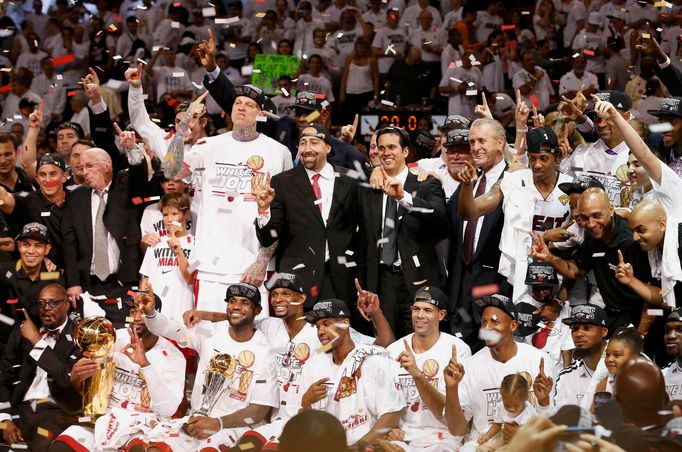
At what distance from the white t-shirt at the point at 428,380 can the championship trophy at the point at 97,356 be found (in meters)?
1.77

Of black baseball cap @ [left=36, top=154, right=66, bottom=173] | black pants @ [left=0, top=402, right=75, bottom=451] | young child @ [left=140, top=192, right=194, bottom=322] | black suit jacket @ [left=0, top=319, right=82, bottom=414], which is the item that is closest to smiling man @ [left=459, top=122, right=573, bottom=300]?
young child @ [left=140, top=192, right=194, bottom=322]

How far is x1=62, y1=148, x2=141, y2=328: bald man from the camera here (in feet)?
26.7

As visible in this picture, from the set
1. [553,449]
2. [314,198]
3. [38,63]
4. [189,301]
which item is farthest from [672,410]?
[38,63]

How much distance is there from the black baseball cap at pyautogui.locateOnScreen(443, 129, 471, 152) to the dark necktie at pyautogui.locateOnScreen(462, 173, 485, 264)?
0.27 m

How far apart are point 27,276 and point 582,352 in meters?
3.82

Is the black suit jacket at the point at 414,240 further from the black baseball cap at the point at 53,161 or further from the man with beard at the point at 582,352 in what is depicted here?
the black baseball cap at the point at 53,161

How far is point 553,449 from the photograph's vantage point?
11.1ft

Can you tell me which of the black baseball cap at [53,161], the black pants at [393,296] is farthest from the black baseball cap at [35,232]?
the black pants at [393,296]

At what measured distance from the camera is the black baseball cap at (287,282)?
24.1 feet

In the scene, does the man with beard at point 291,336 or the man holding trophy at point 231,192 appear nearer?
the man with beard at point 291,336

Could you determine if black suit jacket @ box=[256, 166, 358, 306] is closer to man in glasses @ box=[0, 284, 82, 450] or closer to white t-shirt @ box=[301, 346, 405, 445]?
white t-shirt @ box=[301, 346, 405, 445]

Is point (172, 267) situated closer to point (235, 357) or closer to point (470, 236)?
point (235, 357)

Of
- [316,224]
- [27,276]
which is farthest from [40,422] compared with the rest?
[316,224]

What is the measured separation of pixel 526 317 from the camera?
23.7 ft
